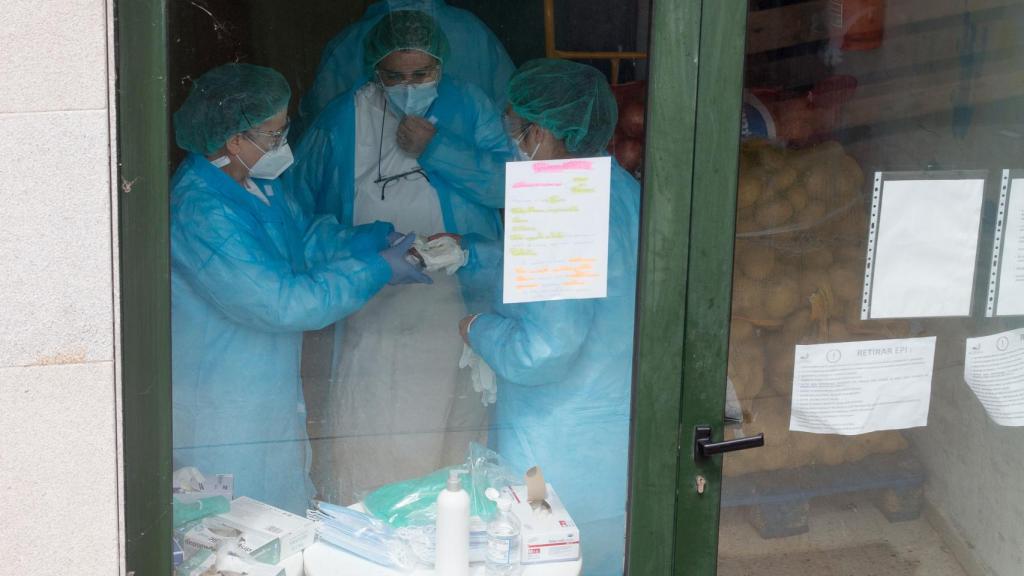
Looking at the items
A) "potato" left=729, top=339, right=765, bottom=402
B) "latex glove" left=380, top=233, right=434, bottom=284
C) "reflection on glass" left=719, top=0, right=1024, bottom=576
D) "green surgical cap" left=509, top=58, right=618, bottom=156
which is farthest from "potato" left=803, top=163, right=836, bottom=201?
"latex glove" left=380, top=233, right=434, bottom=284

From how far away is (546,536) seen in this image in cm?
225

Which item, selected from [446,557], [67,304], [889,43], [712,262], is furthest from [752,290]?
[67,304]

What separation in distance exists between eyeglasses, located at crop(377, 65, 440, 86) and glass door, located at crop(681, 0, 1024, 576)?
85 cm

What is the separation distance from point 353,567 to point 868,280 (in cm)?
127

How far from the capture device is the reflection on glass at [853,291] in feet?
7.50

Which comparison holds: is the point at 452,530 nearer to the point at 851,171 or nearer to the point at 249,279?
the point at 249,279

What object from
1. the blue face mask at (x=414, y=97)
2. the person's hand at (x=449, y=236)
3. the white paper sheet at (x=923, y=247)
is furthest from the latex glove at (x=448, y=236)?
the white paper sheet at (x=923, y=247)

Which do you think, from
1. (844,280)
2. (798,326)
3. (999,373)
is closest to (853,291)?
(844,280)

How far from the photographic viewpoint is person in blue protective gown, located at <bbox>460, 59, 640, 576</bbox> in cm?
222

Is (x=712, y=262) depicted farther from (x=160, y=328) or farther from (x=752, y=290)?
(x=160, y=328)

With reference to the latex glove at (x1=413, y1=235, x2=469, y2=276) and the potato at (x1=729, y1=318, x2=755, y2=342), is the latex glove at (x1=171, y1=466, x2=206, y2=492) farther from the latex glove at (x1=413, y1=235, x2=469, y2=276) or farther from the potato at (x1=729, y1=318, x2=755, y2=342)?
the potato at (x1=729, y1=318, x2=755, y2=342)

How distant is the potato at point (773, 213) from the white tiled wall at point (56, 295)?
1.29m

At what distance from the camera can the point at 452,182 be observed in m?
2.58

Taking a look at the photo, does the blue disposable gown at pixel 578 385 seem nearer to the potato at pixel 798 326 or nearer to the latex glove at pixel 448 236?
the latex glove at pixel 448 236
